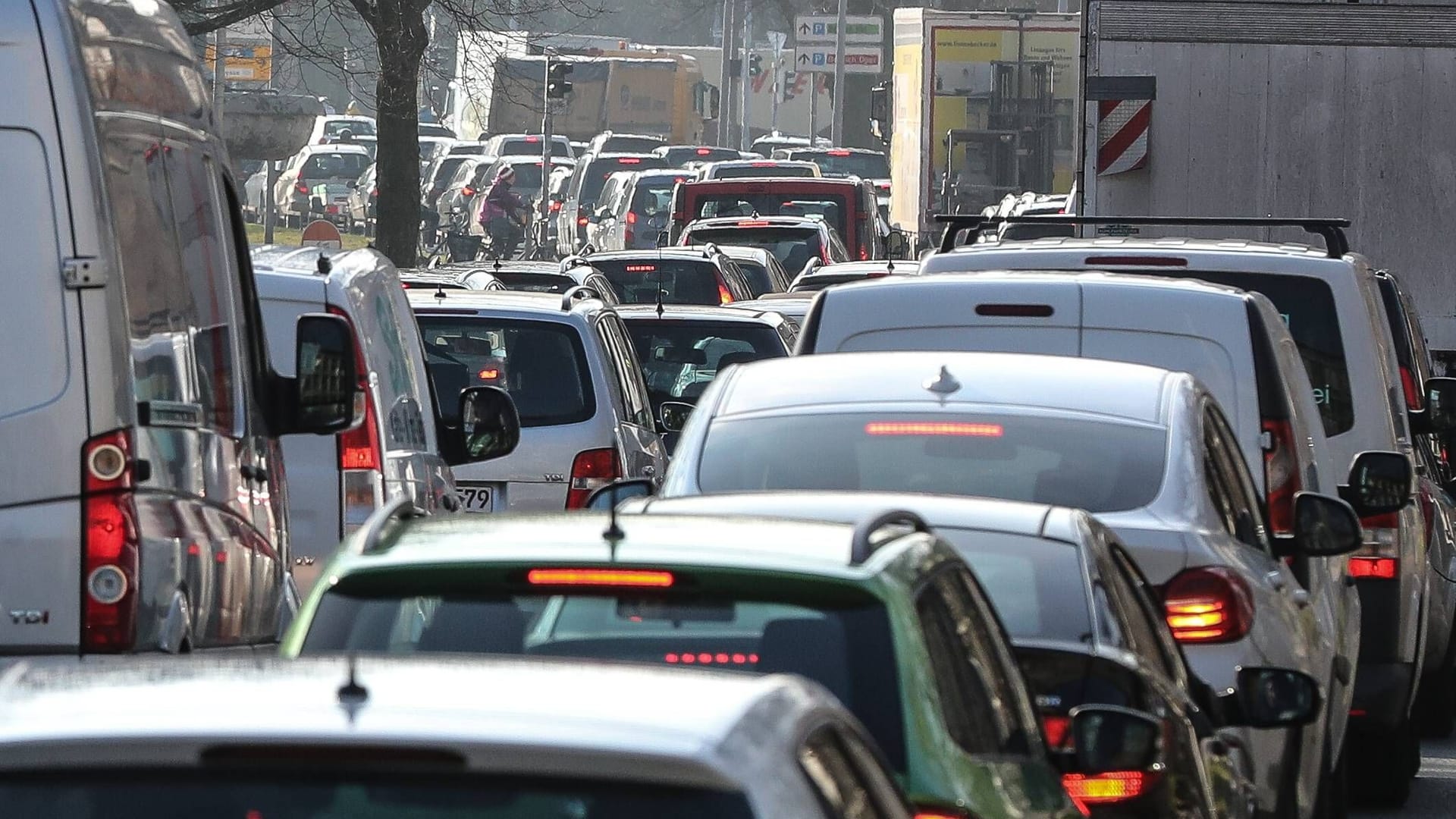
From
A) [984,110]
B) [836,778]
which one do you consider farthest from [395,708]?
[984,110]

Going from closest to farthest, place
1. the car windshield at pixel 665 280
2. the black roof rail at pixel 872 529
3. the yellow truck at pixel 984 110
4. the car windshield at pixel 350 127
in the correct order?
the black roof rail at pixel 872 529, the car windshield at pixel 665 280, the yellow truck at pixel 984 110, the car windshield at pixel 350 127

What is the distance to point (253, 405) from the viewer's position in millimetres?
7699

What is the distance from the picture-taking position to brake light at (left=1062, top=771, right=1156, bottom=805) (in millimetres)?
5246

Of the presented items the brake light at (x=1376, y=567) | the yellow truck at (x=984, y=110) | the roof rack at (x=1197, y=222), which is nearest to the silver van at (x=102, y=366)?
the roof rack at (x=1197, y=222)

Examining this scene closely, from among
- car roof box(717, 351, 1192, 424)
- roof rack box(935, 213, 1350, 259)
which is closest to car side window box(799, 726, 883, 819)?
car roof box(717, 351, 1192, 424)

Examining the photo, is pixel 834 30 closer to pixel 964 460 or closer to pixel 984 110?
pixel 984 110

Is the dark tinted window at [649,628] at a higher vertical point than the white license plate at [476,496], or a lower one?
higher

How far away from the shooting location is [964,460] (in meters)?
6.74

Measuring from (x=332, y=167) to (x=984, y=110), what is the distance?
15952 mm

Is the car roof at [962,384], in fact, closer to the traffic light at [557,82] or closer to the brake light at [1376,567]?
the brake light at [1376,567]

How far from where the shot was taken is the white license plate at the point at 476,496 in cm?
1197

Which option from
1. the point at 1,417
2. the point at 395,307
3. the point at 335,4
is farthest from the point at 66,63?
the point at 335,4

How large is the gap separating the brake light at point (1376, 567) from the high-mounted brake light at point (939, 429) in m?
3.41

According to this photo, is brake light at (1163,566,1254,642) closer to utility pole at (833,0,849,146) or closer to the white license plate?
the white license plate
